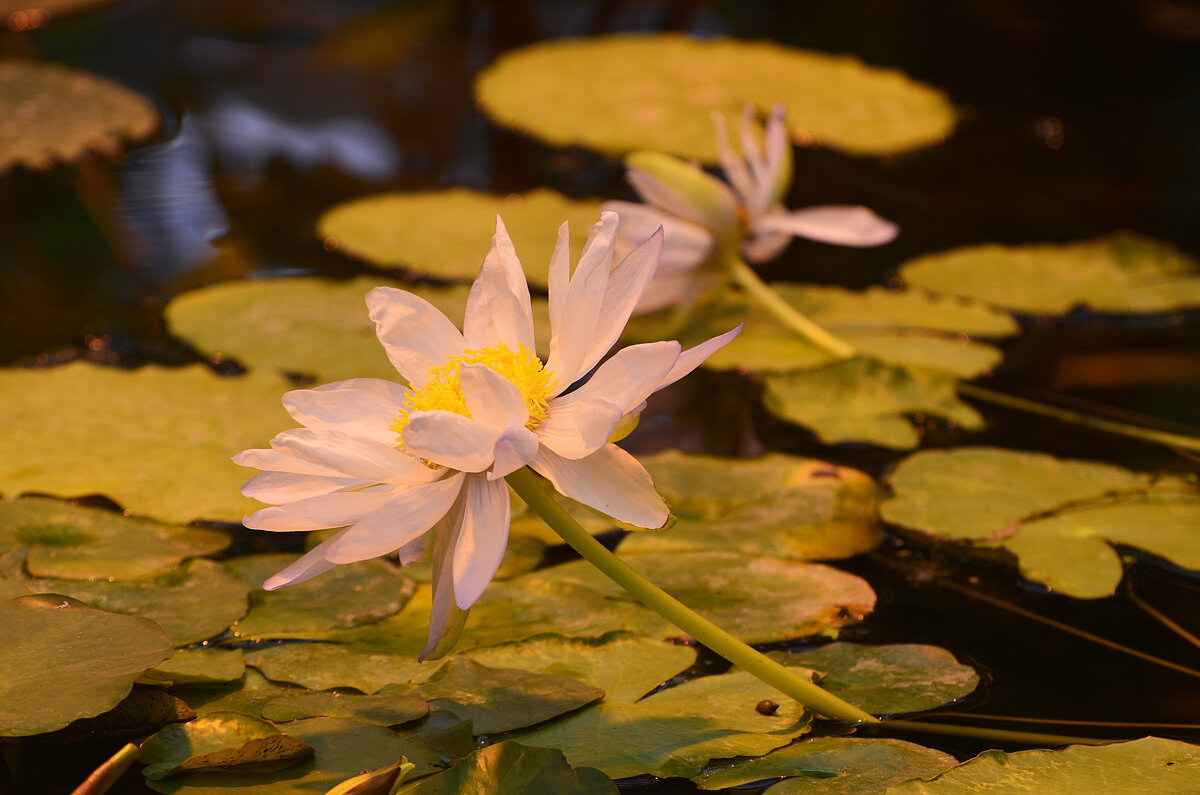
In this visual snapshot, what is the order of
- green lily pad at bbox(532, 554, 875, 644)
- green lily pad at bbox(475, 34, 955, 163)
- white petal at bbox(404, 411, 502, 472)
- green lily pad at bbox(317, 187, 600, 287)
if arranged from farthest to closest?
1. green lily pad at bbox(475, 34, 955, 163)
2. green lily pad at bbox(317, 187, 600, 287)
3. green lily pad at bbox(532, 554, 875, 644)
4. white petal at bbox(404, 411, 502, 472)

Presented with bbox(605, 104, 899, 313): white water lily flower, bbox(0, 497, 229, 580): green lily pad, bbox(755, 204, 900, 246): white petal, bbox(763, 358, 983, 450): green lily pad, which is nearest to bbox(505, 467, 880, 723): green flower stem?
bbox(0, 497, 229, 580): green lily pad

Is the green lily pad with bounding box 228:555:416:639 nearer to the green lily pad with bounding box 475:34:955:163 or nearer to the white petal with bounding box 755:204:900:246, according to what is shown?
the white petal with bounding box 755:204:900:246

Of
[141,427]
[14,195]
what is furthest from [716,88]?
[141,427]

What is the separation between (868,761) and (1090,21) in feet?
10.7

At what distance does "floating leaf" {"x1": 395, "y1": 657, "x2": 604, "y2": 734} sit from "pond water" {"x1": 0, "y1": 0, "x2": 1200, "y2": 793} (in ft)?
0.33

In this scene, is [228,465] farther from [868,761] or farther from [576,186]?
[576,186]

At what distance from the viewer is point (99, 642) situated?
82 centimetres

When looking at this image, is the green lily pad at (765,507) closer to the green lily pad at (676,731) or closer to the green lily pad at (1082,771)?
Result: the green lily pad at (676,731)

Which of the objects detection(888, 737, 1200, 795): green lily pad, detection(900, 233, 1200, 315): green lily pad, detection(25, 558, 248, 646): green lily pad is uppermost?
detection(900, 233, 1200, 315): green lily pad

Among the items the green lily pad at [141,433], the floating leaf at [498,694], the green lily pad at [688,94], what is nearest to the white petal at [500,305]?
the floating leaf at [498,694]

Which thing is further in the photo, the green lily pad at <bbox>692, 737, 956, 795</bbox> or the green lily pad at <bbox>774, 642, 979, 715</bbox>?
the green lily pad at <bbox>774, 642, 979, 715</bbox>

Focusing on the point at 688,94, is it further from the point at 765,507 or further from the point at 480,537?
the point at 480,537

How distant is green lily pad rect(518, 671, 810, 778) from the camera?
2.67 feet

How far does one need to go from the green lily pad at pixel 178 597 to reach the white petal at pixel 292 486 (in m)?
0.26
